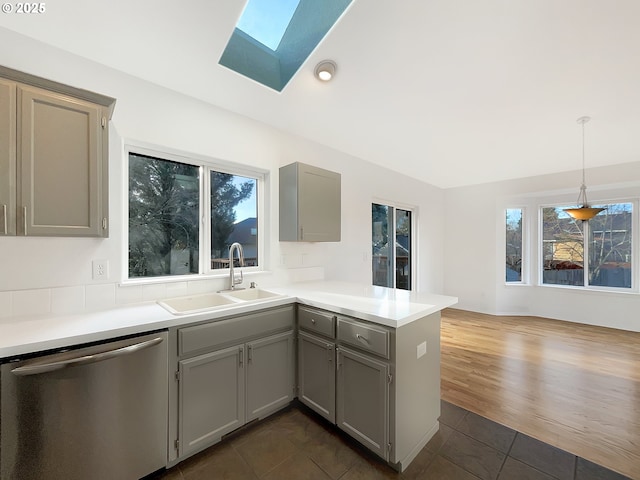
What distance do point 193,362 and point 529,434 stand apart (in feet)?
7.68

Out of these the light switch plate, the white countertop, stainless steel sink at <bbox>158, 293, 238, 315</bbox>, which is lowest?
the light switch plate

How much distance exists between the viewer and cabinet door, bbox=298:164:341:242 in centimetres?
264

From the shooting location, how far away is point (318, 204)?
2766 mm

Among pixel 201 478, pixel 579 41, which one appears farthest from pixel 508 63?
pixel 201 478

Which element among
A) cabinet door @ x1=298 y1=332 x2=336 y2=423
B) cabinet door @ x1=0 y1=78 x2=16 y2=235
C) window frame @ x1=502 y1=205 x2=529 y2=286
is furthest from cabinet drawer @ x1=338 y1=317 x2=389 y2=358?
window frame @ x1=502 y1=205 x2=529 y2=286

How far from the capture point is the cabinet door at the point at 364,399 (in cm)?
157

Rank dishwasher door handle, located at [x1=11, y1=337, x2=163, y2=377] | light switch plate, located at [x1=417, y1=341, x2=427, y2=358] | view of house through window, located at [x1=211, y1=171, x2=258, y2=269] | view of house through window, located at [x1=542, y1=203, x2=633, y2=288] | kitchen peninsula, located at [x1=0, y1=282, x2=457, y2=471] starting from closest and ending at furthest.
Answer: dishwasher door handle, located at [x1=11, y1=337, x2=163, y2=377], kitchen peninsula, located at [x1=0, y1=282, x2=457, y2=471], light switch plate, located at [x1=417, y1=341, x2=427, y2=358], view of house through window, located at [x1=211, y1=171, x2=258, y2=269], view of house through window, located at [x1=542, y1=203, x2=633, y2=288]

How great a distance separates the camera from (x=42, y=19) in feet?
5.09

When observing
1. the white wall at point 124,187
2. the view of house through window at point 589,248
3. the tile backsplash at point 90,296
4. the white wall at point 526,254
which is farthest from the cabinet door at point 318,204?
the view of house through window at point 589,248

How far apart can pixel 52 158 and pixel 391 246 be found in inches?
161

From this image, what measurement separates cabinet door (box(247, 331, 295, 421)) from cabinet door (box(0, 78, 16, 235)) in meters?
1.44

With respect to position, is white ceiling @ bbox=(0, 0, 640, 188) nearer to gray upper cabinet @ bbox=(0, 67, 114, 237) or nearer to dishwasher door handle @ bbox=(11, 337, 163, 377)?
gray upper cabinet @ bbox=(0, 67, 114, 237)

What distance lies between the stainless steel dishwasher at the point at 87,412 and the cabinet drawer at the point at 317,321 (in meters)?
0.95

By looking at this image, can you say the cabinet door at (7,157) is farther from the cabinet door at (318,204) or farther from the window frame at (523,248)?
the window frame at (523,248)
